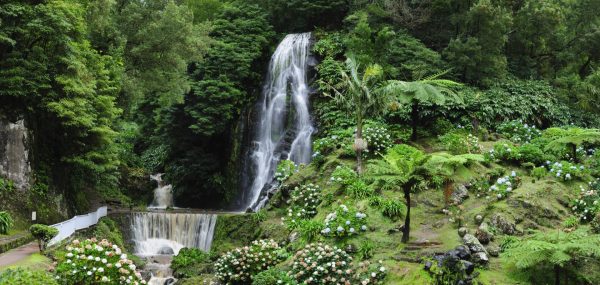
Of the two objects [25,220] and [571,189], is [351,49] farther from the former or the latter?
[25,220]

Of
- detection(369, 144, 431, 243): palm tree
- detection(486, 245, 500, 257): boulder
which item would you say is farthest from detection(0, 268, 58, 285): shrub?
→ detection(486, 245, 500, 257): boulder

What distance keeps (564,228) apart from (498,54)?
12375 millimetres

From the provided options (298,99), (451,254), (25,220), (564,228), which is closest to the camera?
(451,254)

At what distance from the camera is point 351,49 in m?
22.5

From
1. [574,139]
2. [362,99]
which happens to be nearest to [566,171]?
[574,139]

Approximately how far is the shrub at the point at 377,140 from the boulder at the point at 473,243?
258 inches

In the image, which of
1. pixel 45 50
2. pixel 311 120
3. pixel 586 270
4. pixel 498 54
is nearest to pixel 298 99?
pixel 311 120

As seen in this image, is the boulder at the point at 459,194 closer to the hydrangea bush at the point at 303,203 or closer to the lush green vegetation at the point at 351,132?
the lush green vegetation at the point at 351,132

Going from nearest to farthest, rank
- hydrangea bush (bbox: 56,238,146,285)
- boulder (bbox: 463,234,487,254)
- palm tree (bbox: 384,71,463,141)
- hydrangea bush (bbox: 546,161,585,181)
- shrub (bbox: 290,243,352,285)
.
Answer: hydrangea bush (bbox: 56,238,146,285), boulder (bbox: 463,234,487,254), shrub (bbox: 290,243,352,285), hydrangea bush (bbox: 546,161,585,181), palm tree (bbox: 384,71,463,141)

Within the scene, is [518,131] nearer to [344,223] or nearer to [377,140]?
[377,140]

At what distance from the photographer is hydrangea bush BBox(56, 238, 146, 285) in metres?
8.95

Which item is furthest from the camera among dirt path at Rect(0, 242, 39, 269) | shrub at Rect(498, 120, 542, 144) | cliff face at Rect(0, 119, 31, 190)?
shrub at Rect(498, 120, 542, 144)

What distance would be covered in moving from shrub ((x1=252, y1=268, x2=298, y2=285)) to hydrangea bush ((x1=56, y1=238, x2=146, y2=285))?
302 cm

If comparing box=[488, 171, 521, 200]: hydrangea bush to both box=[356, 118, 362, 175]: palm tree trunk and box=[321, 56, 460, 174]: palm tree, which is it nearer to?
box=[321, 56, 460, 174]: palm tree
